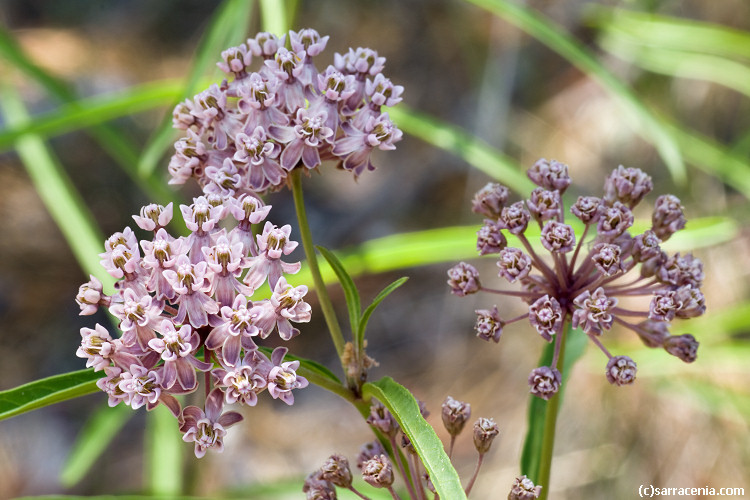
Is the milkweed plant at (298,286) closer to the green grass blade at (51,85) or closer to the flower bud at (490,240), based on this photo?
the flower bud at (490,240)

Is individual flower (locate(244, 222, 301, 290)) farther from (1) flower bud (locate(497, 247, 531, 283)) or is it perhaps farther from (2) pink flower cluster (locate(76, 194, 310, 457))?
(1) flower bud (locate(497, 247, 531, 283))

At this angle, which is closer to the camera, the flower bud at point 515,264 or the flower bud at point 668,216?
the flower bud at point 515,264

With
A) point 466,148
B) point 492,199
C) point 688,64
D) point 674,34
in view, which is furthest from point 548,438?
point 688,64

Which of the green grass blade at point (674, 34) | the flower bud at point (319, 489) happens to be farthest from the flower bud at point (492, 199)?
the green grass blade at point (674, 34)

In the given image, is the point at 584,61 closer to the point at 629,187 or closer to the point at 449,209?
the point at 629,187

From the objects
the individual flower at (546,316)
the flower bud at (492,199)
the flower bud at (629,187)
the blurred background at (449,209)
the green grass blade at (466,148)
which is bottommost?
the individual flower at (546,316)

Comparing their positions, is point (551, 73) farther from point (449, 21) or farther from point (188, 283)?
point (188, 283)

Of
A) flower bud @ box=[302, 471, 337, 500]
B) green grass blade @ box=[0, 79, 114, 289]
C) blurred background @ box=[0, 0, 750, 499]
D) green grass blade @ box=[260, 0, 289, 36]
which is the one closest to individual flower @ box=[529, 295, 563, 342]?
flower bud @ box=[302, 471, 337, 500]

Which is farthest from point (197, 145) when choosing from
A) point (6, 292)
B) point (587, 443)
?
point (6, 292)
